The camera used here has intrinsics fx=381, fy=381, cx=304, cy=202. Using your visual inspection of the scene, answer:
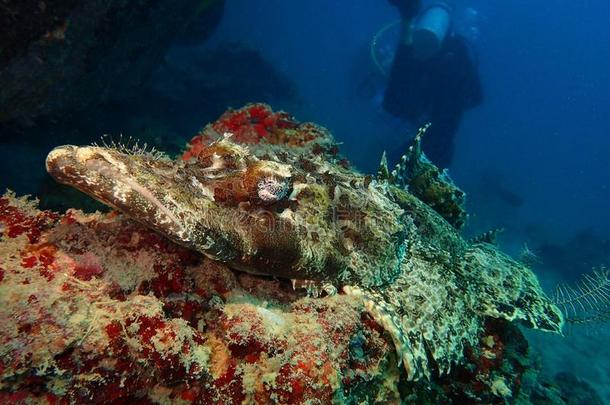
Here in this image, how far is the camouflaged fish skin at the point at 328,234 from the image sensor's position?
249cm

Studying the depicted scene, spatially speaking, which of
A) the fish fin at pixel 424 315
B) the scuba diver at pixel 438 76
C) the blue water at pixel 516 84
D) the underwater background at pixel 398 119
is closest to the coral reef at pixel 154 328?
the fish fin at pixel 424 315

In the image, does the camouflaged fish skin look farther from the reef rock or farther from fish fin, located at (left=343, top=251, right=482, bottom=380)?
the reef rock

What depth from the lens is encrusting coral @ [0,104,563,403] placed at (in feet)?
7.20

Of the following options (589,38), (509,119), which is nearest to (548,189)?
(509,119)

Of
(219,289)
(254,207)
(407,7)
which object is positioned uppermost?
(407,7)

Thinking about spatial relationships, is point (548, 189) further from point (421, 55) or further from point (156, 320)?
point (156, 320)

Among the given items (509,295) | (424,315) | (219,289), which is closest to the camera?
(219,289)

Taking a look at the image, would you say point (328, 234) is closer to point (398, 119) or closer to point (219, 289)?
point (219, 289)

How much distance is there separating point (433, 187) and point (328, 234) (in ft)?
11.9

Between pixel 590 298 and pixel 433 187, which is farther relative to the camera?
pixel 433 187

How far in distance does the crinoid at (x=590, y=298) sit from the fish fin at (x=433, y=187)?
1.88 m

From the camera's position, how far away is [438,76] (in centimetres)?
1878

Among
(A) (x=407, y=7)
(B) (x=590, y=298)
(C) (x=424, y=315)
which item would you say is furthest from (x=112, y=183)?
(A) (x=407, y=7)

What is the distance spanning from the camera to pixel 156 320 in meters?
2.39
